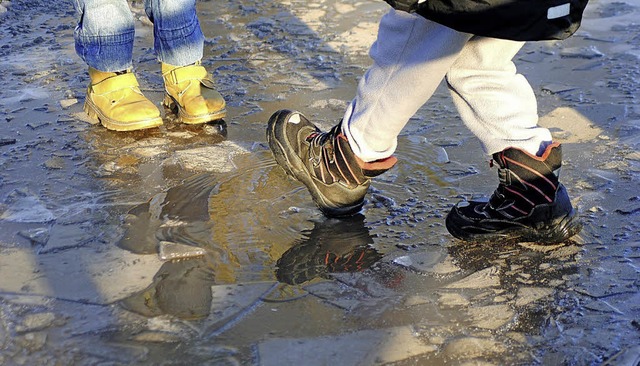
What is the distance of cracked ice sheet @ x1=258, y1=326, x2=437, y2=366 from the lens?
1.80 metres

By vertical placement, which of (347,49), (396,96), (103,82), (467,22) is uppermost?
(467,22)

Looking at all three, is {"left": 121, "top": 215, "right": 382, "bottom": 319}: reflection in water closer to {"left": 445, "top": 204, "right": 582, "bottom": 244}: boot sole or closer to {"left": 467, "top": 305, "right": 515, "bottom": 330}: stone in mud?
{"left": 445, "top": 204, "right": 582, "bottom": 244}: boot sole

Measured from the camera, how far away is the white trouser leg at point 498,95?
7.10 ft

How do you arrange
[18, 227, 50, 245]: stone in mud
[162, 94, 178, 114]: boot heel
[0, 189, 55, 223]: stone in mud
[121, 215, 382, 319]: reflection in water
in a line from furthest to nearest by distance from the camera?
1. [162, 94, 178, 114]: boot heel
2. [0, 189, 55, 223]: stone in mud
3. [18, 227, 50, 245]: stone in mud
4. [121, 215, 382, 319]: reflection in water

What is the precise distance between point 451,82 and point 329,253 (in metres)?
0.60

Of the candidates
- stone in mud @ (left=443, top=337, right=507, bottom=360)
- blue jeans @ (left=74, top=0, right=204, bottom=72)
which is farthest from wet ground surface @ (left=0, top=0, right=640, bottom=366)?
blue jeans @ (left=74, top=0, right=204, bottom=72)

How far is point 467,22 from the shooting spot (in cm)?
190

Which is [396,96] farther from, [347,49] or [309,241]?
[347,49]

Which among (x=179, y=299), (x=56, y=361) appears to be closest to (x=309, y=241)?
(x=179, y=299)

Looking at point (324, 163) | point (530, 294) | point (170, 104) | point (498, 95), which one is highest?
point (498, 95)

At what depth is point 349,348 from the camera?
184 cm

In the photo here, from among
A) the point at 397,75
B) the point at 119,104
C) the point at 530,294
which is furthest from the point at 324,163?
the point at 119,104

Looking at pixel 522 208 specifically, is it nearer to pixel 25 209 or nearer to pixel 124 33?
pixel 25 209

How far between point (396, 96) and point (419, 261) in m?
0.47
